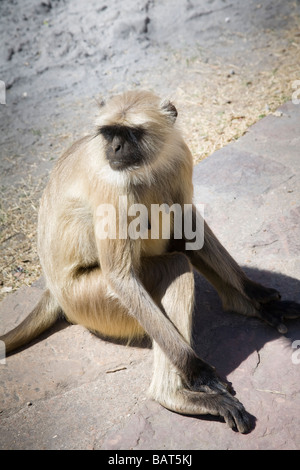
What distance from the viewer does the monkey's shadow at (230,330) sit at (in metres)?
3.31

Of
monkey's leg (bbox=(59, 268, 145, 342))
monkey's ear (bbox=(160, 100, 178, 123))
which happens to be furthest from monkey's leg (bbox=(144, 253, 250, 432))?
monkey's ear (bbox=(160, 100, 178, 123))

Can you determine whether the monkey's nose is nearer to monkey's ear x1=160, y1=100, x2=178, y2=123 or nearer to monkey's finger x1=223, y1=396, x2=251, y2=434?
monkey's ear x1=160, y1=100, x2=178, y2=123

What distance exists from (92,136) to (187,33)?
197 inches

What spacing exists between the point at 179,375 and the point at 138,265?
0.68m

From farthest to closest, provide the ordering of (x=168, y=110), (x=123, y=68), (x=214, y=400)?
(x=123, y=68) → (x=168, y=110) → (x=214, y=400)

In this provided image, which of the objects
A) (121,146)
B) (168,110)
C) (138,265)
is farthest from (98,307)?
(168,110)

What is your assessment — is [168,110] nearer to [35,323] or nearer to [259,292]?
[259,292]

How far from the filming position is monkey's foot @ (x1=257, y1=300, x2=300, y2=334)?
11.3 feet

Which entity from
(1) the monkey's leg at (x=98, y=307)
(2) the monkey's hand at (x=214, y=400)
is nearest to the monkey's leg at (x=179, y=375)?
(2) the monkey's hand at (x=214, y=400)

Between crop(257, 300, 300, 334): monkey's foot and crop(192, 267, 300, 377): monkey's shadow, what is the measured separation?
0.14 ft

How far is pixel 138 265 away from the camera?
3174 mm

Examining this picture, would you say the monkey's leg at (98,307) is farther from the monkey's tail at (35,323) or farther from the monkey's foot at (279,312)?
the monkey's foot at (279,312)

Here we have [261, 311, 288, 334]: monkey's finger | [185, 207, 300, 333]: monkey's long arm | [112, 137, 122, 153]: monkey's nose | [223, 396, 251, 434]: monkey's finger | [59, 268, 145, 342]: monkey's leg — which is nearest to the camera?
[223, 396, 251, 434]: monkey's finger
